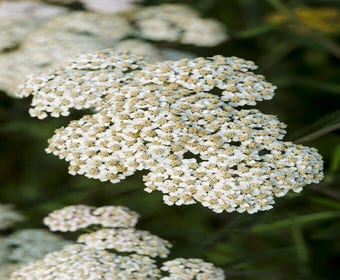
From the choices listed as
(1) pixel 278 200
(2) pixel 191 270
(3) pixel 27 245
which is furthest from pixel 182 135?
(3) pixel 27 245

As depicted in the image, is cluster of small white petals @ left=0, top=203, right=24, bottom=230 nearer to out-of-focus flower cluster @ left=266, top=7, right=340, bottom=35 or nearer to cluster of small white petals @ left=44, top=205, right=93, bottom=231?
cluster of small white petals @ left=44, top=205, right=93, bottom=231

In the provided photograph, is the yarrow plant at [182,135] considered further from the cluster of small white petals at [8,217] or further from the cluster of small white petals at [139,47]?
the cluster of small white petals at [139,47]

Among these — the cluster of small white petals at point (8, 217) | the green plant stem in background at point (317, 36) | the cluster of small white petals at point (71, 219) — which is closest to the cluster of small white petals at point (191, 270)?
the cluster of small white petals at point (71, 219)

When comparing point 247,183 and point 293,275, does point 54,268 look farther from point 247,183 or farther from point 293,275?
point 293,275

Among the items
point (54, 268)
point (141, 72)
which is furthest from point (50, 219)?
point (141, 72)

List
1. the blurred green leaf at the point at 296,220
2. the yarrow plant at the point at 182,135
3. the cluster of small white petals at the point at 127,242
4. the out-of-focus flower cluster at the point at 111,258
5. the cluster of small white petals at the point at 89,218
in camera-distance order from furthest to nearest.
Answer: the blurred green leaf at the point at 296,220 → the cluster of small white petals at the point at 89,218 → the cluster of small white petals at the point at 127,242 → the out-of-focus flower cluster at the point at 111,258 → the yarrow plant at the point at 182,135

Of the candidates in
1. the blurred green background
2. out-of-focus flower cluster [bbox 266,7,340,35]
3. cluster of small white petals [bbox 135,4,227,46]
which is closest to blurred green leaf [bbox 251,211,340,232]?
the blurred green background
